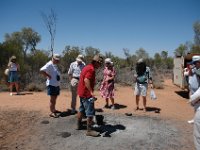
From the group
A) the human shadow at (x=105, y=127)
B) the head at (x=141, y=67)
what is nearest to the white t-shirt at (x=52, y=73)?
the human shadow at (x=105, y=127)

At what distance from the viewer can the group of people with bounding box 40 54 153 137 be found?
6.47 m

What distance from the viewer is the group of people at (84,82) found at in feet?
21.2

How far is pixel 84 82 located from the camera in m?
6.47

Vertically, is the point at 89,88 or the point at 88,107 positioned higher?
the point at 89,88

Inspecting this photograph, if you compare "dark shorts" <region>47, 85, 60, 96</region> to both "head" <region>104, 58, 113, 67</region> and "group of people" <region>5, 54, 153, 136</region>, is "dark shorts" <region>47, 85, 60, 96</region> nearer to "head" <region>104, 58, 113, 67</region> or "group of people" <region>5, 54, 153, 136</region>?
"group of people" <region>5, 54, 153, 136</region>

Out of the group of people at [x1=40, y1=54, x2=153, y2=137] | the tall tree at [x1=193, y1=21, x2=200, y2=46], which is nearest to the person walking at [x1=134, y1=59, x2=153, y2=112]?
the group of people at [x1=40, y1=54, x2=153, y2=137]

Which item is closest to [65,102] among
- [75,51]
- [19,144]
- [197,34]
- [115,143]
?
[19,144]

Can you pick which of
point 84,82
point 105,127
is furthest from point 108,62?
point 84,82

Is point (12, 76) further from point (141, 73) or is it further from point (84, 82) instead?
point (84, 82)

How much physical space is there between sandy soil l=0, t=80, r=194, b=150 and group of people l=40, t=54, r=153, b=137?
377 mm

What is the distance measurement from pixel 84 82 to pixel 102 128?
4.78 feet

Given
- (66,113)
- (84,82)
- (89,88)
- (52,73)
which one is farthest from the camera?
(66,113)

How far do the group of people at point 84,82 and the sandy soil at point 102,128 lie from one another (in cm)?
38

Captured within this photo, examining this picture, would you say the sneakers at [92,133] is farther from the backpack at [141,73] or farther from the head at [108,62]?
the head at [108,62]
